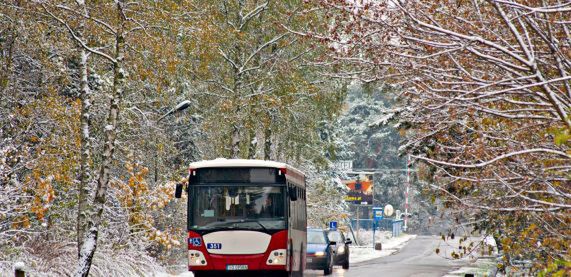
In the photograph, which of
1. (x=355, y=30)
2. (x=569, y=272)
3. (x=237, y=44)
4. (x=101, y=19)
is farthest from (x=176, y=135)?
(x=569, y=272)

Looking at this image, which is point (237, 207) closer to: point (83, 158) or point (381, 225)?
point (83, 158)

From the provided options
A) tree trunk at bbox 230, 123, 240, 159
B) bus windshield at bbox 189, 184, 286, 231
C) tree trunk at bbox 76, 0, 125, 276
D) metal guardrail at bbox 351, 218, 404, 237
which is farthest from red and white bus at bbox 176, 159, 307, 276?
metal guardrail at bbox 351, 218, 404, 237

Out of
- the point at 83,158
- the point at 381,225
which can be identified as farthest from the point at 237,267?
the point at 381,225

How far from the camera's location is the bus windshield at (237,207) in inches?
803

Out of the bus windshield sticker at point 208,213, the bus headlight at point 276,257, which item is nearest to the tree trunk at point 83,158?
the bus windshield sticker at point 208,213

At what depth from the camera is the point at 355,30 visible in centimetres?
1188

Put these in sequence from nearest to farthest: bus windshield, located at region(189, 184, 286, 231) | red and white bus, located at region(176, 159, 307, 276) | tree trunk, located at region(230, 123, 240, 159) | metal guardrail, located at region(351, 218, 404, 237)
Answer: red and white bus, located at region(176, 159, 307, 276), bus windshield, located at region(189, 184, 286, 231), tree trunk, located at region(230, 123, 240, 159), metal guardrail, located at region(351, 218, 404, 237)

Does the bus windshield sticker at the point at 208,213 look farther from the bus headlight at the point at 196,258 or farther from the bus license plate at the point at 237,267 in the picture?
the bus license plate at the point at 237,267

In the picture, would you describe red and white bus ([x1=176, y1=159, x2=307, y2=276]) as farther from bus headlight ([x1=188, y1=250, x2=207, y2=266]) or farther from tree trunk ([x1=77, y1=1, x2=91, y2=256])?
tree trunk ([x1=77, y1=1, x2=91, y2=256])

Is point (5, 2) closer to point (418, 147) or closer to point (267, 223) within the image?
point (267, 223)

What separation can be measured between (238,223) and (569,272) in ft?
39.0

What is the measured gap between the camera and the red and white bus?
66.5 feet

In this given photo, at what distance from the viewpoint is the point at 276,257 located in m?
20.3

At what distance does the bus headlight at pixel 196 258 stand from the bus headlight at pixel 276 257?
1376 millimetres
